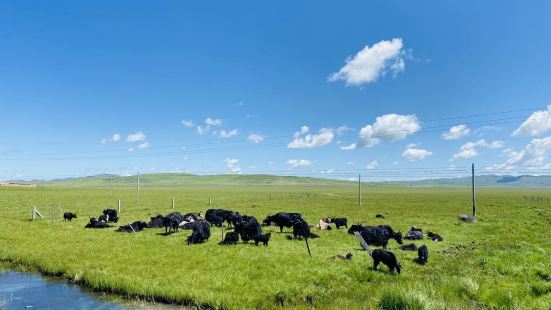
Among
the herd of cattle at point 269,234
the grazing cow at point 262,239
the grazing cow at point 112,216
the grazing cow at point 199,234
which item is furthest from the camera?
the grazing cow at point 112,216

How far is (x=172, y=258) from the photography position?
17.3 meters

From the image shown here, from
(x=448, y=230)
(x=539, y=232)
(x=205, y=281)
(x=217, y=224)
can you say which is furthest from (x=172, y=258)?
(x=539, y=232)

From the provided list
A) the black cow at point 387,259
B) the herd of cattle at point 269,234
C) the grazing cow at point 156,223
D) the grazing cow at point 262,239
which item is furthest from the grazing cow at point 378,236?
the grazing cow at point 156,223

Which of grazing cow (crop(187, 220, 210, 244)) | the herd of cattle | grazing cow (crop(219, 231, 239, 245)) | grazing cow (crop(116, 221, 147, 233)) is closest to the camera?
the herd of cattle

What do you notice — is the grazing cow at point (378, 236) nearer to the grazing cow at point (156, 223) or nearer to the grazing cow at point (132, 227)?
the grazing cow at point (156, 223)

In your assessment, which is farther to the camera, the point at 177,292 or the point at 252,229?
the point at 252,229

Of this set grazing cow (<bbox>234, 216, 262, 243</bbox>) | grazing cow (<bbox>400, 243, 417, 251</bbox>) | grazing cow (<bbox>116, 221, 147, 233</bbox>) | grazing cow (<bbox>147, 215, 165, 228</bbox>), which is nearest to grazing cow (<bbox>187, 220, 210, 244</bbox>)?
grazing cow (<bbox>234, 216, 262, 243</bbox>)

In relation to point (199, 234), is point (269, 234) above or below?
above

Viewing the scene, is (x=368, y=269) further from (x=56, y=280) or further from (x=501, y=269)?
(x=56, y=280)

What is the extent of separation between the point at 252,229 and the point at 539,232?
2240 centimetres

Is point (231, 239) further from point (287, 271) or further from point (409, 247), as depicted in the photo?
point (409, 247)

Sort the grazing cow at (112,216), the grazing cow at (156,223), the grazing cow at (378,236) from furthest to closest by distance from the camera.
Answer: the grazing cow at (112,216), the grazing cow at (156,223), the grazing cow at (378,236)

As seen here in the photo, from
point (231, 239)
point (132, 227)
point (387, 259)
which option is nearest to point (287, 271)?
point (387, 259)

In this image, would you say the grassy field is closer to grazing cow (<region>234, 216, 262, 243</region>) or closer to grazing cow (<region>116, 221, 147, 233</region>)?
grazing cow (<region>234, 216, 262, 243</region>)
